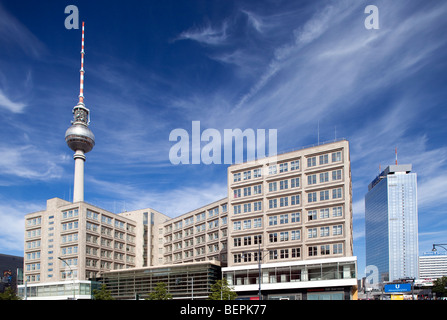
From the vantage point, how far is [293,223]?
84125mm

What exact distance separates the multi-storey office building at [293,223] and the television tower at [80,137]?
7298cm

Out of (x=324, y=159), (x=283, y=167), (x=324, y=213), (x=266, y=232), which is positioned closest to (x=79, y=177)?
(x=266, y=232)

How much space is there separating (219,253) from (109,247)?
38.0m

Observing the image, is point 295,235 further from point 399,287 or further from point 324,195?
point 399,287

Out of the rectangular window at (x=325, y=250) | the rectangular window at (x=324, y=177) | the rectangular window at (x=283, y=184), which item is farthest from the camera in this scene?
the rectangular window at (x=283, y=184)

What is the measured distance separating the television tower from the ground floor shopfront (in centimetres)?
7855

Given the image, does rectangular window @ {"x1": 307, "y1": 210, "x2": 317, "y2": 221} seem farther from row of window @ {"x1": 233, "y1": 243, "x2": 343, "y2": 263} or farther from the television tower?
the television tower

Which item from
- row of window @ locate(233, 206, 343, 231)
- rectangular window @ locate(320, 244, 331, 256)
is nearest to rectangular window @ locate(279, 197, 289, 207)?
row of window @ locate(233, 206, 343, 231)

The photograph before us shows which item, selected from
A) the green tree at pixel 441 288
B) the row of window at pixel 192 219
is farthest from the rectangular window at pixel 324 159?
the green tree at pixel 441 288

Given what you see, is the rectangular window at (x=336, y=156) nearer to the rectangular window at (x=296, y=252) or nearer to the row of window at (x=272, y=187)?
the row of window at (x=272, y=187)

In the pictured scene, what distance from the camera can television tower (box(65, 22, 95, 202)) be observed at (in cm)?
14350

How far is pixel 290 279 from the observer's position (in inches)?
3167

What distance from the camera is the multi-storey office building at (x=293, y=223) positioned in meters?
78.1
